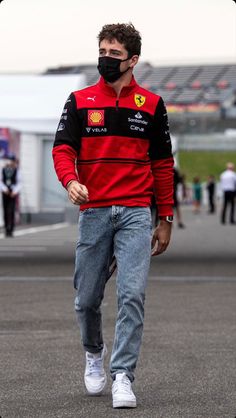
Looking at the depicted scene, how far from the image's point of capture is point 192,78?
17138 centimetres

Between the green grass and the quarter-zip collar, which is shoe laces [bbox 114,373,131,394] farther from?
the green grass

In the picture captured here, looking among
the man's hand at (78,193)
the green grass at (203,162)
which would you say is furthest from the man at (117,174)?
the green grass at (203,162)

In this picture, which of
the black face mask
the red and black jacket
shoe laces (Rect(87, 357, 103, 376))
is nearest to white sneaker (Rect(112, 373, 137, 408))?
shoe laces (Rect(87, 357, 103, 376))

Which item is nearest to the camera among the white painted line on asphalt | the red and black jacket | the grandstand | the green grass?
the red and black jacket

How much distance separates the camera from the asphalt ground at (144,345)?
641 centimetres

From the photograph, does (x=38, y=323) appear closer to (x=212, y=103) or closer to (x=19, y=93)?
(x=19, y=93)

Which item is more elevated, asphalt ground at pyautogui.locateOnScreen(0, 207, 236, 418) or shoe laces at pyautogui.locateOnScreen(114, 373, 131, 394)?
shoe laces at pyautogui.locateOnScreen(114, 373, 131, 394)

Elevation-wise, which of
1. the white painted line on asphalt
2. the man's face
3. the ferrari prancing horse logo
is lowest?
the white painted line on asphalt

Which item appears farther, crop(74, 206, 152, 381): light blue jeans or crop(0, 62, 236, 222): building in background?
crop(0, 62, 236, 222): building in background

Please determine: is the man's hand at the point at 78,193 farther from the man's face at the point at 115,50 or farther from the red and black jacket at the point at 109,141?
the man's face at the point at 115,50

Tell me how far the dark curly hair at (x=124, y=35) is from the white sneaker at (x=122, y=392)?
157 cm

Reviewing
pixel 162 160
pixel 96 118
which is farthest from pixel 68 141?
pixel 162 160

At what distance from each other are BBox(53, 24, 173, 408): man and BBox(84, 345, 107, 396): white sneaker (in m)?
0.31

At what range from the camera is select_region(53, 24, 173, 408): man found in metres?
6.29
